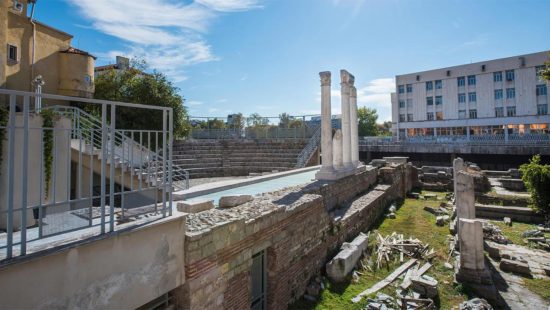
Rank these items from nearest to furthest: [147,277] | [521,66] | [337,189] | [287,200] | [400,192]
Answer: [147,277] → [287,200] → [337,189] → [400,192] → [521,66]

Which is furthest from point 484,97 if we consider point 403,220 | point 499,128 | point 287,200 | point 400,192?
point 287,200

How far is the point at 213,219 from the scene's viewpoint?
5.43m

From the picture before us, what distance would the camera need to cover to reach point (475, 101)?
162 ft

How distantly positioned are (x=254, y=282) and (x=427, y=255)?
5.87 m

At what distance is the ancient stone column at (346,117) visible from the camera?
1385 cm

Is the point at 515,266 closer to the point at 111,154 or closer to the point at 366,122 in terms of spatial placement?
the point at 111,154

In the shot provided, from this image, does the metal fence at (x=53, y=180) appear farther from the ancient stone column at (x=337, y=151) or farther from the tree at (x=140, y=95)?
the tree at (x=140, y=95)

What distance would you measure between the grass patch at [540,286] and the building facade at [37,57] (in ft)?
68.3

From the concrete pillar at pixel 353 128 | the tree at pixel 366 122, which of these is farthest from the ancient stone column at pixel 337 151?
the tree at pixel 366 122

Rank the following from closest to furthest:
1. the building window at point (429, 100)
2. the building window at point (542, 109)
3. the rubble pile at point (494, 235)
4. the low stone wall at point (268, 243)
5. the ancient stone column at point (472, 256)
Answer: the low stone wall at point (268, 243) → the ancient stone column at point (472, 256) → the rubble pile at point (494, 235) → the building window at point (542, 109) → the building window at point (429, 100)

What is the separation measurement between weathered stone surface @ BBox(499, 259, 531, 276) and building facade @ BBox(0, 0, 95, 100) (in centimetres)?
2058

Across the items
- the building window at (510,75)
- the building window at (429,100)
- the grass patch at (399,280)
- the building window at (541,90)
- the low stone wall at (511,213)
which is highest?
the building window at (510,75)

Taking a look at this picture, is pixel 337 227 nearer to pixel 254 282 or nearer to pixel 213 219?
pixel 254 282

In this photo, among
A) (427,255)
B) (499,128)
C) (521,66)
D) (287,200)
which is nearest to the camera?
(287,200)
